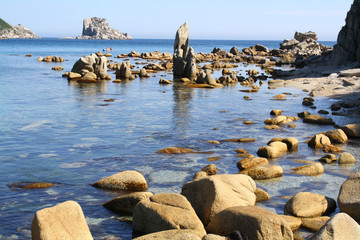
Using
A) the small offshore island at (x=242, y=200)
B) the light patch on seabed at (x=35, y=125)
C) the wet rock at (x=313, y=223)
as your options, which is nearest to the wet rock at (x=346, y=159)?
the small offshore island at (x=242, y=200)

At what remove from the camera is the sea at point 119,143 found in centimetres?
1176

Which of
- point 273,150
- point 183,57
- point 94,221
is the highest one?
point 183,57

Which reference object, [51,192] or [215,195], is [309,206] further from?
[51,192]

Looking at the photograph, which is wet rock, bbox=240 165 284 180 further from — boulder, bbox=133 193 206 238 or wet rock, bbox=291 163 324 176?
boulder, bbox=133 193 206 238

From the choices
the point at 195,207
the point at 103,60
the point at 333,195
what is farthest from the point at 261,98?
the point at 195,207

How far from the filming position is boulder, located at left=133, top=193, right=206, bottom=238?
884 centimetres

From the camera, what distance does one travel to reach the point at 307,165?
14.8 m

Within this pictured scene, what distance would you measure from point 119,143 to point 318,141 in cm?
870

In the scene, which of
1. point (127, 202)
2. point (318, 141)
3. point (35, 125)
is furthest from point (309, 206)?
point (35, 125)

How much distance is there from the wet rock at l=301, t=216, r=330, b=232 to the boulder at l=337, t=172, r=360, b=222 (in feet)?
1.84

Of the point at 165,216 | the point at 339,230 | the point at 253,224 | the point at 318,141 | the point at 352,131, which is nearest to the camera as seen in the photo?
the point at 339,230

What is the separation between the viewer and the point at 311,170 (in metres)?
14.5

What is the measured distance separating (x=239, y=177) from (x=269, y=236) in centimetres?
296

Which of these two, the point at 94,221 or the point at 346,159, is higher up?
the point at 346,159
